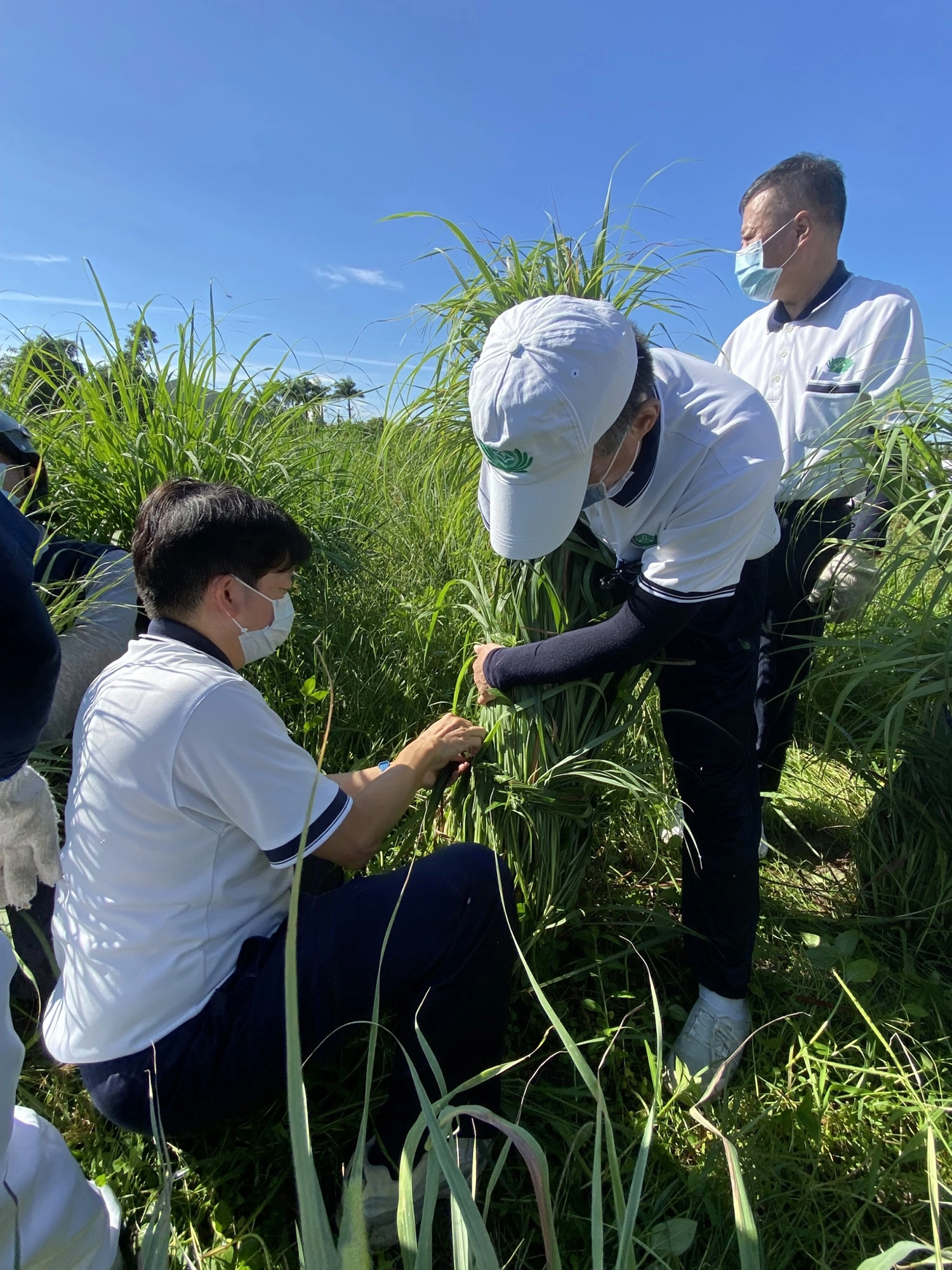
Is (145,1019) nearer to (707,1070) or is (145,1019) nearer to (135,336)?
(707,1070)

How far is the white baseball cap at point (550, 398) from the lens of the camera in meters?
1.20

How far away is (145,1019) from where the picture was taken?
1.17m

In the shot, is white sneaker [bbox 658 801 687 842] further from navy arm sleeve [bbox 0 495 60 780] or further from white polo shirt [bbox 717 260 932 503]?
navy arm sleeve [bbox 0 495 60 780]

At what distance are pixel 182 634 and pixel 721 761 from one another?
4.02 ft

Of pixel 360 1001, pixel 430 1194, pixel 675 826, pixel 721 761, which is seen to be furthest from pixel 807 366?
pixel 430 1194

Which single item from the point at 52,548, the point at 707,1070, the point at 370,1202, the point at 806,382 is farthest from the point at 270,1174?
the point at 806,382

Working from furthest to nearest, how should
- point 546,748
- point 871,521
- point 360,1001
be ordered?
point 871,521
point 546,748
point 360,1001

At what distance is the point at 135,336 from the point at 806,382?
2.28 metres

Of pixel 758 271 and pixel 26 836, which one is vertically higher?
pixel 758 271

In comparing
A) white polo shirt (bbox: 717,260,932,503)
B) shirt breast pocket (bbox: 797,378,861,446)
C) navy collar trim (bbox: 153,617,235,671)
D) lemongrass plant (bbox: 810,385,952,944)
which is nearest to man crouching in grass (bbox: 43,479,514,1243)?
navy collar trim (bbox: 153,617,235,671)

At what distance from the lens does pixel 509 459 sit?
1.29m

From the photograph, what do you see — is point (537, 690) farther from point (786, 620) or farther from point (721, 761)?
point (786, 620)

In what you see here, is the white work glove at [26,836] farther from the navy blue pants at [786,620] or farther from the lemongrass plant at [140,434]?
the navy blue pants at [786,620]

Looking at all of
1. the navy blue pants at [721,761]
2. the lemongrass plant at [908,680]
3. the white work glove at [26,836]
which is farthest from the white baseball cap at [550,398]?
the white work glove at [26,836]
